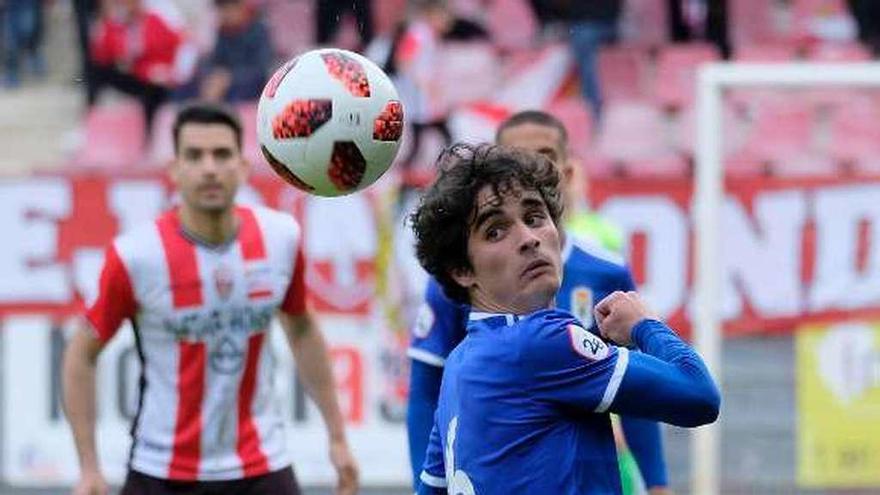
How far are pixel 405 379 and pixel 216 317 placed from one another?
4.31 meters

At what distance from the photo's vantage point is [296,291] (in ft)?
20.1

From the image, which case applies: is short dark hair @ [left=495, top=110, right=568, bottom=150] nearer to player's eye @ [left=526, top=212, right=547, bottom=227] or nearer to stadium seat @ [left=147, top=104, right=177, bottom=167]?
player's eye @ [left=526, top=212, right=547, bottom=227]

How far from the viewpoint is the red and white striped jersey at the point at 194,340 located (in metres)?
5.93

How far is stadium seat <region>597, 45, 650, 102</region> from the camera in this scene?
35.5 feet

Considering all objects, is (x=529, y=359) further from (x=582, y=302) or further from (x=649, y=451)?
(x=649, y=451)

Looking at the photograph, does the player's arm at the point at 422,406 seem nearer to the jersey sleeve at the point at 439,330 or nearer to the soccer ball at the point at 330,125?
the jersey sleeve at the point at 439,330

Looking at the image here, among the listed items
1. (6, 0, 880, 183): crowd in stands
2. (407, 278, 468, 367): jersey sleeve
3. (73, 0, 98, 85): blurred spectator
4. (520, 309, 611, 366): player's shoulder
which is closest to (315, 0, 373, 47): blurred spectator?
(6, 0, 880, 183): crowd in stands

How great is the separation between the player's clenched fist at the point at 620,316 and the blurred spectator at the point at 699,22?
7436 millimetres

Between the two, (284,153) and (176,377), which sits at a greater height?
(284,153)

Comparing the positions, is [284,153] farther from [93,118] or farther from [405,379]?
[93,118]

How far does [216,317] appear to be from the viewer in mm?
5969

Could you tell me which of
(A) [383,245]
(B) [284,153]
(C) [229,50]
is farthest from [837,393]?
(B) [284,153]

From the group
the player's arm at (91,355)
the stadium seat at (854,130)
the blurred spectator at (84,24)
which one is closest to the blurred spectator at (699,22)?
the stadium seat at (854,130)

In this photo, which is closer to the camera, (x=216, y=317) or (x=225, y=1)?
(x=216, y=317)
